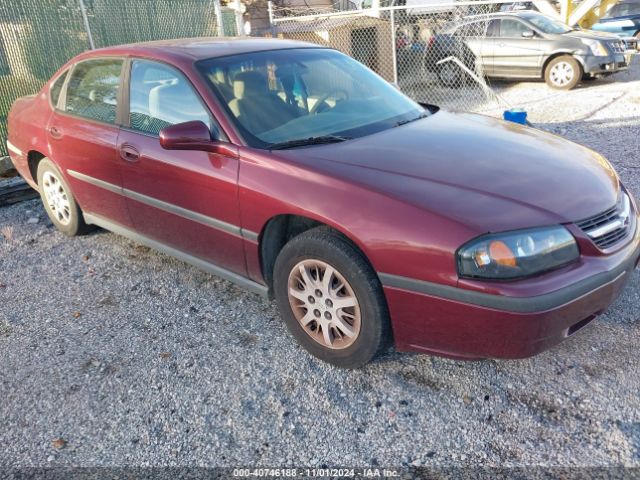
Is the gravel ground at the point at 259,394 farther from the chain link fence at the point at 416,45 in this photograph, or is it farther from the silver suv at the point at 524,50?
the silver suv at the point at 524,50

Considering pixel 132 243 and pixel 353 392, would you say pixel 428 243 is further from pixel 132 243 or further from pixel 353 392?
pixel 132 243

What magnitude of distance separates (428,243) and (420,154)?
71cm

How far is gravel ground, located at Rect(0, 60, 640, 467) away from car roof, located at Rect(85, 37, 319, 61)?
156cm

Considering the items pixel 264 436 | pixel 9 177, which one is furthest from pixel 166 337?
pixel 9 177

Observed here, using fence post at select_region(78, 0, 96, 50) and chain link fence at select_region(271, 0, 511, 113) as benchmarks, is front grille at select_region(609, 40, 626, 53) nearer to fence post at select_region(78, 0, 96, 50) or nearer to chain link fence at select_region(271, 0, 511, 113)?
chain link fence at select_region(271, 0, 511, 113)

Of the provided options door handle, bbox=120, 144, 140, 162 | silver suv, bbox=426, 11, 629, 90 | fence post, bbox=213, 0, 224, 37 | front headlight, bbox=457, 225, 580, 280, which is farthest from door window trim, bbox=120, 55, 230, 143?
silver suv, bbox=426, 11, 629, 90

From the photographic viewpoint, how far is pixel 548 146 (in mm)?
3168

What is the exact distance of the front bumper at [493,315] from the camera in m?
2.26

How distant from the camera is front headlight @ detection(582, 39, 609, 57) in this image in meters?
10.7

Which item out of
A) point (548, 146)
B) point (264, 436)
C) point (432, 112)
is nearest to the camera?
point (264, 436)

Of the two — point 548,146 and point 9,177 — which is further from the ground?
point 548,146

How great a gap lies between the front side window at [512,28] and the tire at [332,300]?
415 inches

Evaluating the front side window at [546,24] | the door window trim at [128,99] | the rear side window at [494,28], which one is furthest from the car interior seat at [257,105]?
the rear side window at [494,28]

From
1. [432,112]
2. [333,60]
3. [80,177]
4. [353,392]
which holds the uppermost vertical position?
[333,60]
